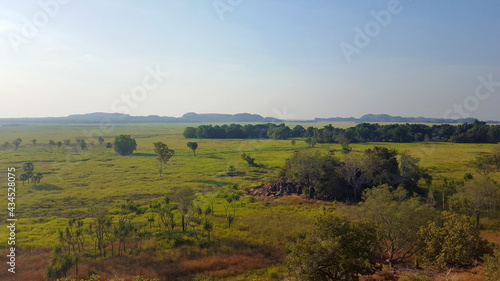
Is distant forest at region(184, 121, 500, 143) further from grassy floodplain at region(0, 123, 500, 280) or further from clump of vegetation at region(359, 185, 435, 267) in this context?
clump of vegetation at region(359, 185, 435, 267)

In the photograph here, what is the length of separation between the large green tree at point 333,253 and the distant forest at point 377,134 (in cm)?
9721

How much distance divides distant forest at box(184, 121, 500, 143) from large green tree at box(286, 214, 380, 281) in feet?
319

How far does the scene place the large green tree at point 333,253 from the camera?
13992 millimetres

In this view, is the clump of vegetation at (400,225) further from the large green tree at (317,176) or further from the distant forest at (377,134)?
the distant forest at (377,134)

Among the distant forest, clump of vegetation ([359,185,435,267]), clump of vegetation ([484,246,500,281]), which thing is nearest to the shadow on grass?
clump of vegetation ([359,185,435,267])

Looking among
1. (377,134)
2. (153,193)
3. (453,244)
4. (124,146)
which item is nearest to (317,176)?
(453,244)

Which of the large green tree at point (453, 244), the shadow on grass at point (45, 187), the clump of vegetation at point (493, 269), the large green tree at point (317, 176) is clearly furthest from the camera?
the shadow on grass at point (45, 187)

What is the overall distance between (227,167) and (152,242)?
38121mm

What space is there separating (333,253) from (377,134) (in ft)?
433

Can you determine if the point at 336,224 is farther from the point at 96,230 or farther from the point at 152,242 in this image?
the point at 96,230

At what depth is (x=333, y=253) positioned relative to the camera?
14344 millimetres

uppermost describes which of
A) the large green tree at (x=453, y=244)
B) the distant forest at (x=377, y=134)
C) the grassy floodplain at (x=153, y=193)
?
the distant forest at (x=377, y=134)

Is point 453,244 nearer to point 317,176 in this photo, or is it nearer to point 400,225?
point 400,225

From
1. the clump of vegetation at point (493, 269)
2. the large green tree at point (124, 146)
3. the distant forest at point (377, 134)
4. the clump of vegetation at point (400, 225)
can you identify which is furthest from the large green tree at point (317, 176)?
the distant forest at point (377, 134)
